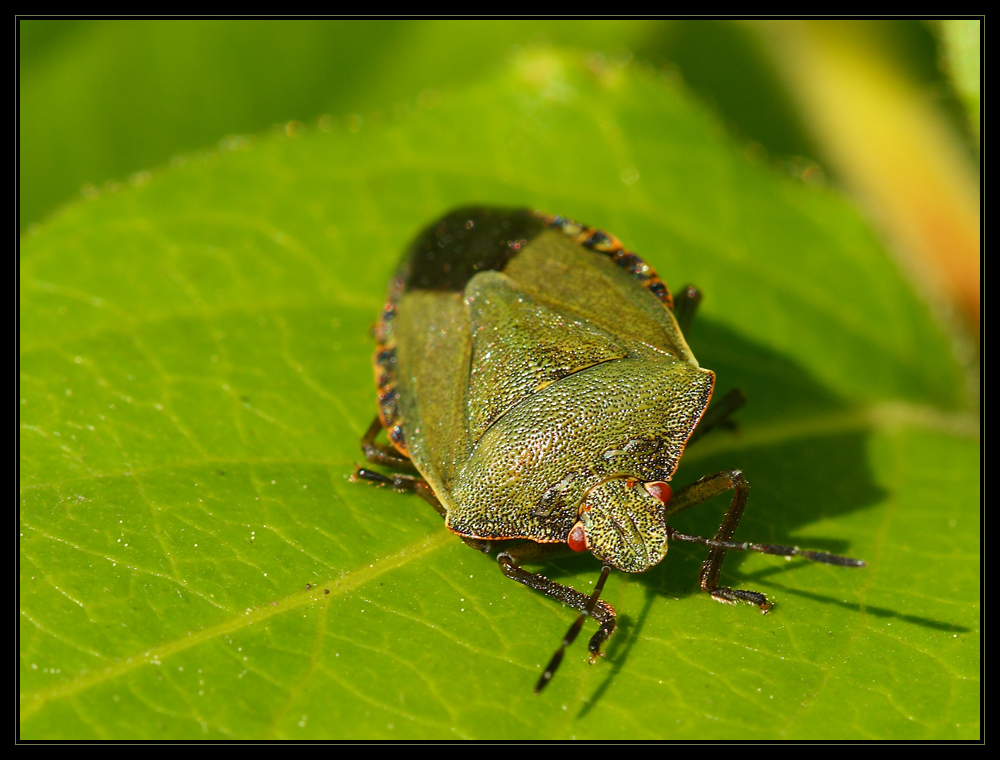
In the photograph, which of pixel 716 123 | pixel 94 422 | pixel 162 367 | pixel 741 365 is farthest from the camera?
pixel 716 123

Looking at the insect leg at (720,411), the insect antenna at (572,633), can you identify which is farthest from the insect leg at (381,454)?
the insect leg at (720,411)

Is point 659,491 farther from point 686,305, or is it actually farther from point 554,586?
point 686,305

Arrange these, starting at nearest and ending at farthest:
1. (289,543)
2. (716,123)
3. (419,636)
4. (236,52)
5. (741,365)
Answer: (419,636)
(289,543)
(741,365)
(716,123)
(236,52)

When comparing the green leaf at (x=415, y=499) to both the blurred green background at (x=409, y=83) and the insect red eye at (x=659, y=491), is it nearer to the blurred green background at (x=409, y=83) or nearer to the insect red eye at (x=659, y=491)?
the insect red eye at (x=659, y=491)

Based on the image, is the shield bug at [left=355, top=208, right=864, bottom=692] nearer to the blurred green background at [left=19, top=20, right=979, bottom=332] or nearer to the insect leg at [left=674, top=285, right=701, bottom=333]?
the insect leg at [left=674, top=285, right=701, bottom=333]

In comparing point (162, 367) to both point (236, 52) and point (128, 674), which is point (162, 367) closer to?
point (128, 674)

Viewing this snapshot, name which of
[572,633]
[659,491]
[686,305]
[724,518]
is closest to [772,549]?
[724,518]

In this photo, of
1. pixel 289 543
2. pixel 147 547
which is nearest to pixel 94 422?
pixel 147 547
